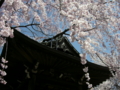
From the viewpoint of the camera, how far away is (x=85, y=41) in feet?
10.5

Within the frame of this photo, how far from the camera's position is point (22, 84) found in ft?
16.0

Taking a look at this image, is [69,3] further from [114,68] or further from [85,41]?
[114,68]

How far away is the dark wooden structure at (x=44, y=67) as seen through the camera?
12.7 ft

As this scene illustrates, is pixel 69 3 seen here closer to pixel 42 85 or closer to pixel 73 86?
pixel 42 85

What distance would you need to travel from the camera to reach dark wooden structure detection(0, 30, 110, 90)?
12.7ft

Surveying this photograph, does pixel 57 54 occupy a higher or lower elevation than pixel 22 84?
higher

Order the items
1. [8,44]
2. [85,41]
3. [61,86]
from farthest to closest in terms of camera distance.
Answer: [61,86] < [8,44] < [85,41]

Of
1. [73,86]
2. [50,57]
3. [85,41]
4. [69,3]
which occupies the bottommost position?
[73,86]

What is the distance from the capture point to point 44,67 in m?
4.60

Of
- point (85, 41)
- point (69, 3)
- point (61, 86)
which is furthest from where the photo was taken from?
point (61, 86)

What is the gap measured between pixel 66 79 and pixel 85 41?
2.55 m

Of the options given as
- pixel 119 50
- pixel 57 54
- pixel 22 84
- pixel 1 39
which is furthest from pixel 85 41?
pixel 22 84

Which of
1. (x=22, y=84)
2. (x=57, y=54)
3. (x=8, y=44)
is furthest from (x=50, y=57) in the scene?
(x=22, y=84)

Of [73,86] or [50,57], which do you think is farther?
[73,86]
